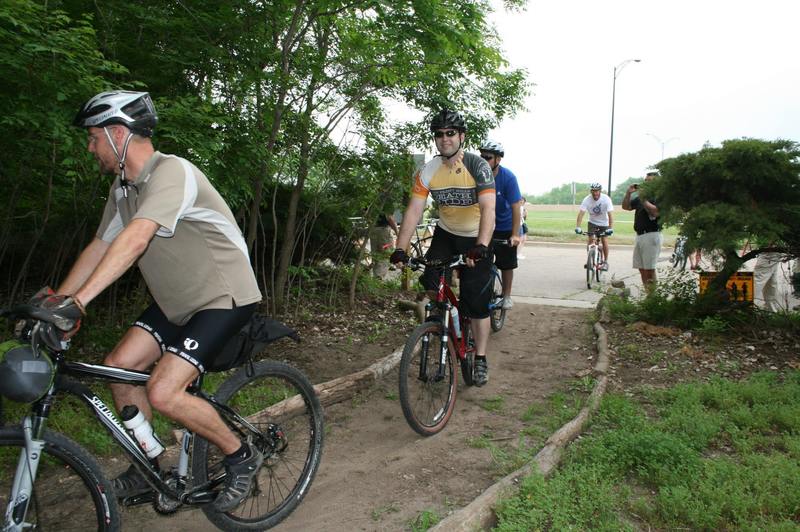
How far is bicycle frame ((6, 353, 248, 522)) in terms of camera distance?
2.53 metres

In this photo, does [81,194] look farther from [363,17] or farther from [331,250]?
[331,250]

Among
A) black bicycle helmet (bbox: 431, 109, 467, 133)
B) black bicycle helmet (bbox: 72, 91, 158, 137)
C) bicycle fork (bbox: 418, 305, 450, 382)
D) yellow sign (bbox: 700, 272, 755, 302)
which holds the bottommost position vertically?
bicycle fork (bbox: 418, 305, 450, 382)

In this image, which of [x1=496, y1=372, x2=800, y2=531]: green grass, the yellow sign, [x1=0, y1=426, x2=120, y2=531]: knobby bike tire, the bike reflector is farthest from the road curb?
the yellow sign

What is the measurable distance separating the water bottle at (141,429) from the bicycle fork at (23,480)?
1.51ft

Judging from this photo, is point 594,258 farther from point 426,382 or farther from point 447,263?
point 426,382

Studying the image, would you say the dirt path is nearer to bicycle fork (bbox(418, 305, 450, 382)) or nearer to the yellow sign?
bicycle fork (bbox(418, 305, 450, 382))

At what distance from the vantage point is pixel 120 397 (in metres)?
3.15

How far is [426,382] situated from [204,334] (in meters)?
2.26

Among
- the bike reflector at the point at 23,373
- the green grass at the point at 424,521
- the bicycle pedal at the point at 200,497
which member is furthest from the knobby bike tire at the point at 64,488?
the green grass at the point at 424,521

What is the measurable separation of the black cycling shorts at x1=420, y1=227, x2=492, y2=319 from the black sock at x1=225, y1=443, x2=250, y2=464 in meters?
2.43

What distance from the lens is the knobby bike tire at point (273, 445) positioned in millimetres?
3303

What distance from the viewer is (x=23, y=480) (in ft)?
8.30

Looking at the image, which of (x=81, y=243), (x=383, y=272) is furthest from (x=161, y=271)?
(x=383, y=272)

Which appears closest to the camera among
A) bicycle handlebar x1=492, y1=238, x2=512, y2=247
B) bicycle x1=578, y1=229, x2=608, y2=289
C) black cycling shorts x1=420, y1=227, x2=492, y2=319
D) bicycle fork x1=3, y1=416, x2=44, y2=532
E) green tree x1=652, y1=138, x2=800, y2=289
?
bicycle fork x1=3, y1=416, x2=44, y2=532
